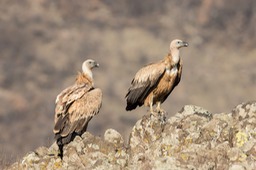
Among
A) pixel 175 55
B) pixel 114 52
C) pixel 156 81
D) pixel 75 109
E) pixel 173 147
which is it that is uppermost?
pixel 114 52

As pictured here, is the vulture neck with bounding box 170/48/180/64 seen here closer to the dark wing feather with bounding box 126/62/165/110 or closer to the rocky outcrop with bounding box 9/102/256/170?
the dark wing feather with bounding box 126/62/165/110

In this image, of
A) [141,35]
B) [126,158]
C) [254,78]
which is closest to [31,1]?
[141,35]

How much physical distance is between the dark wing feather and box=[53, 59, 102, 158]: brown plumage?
1.08m

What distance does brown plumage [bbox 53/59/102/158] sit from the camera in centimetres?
1683

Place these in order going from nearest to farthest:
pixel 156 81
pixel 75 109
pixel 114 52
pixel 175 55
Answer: pixel 75 109
pixel 156 81
pixel 175 55
pixel 114 52

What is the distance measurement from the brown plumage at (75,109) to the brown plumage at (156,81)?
3.64ft

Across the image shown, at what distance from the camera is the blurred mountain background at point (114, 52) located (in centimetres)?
6347

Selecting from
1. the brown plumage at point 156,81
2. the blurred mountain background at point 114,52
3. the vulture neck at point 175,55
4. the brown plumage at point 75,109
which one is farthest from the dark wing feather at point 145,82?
the blurred mountain background at point 114,52

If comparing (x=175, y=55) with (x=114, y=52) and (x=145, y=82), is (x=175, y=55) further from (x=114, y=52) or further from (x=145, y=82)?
(x=114, y=52)

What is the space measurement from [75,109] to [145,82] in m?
2.25

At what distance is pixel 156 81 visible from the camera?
63.4 ft

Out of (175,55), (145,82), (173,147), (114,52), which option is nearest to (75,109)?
(145,82)

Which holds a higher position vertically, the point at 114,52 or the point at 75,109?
the point at 114,52

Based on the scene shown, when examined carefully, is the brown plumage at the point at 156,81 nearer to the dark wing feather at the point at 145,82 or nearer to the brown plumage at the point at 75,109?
the dark wing feather at the point at 145,82
